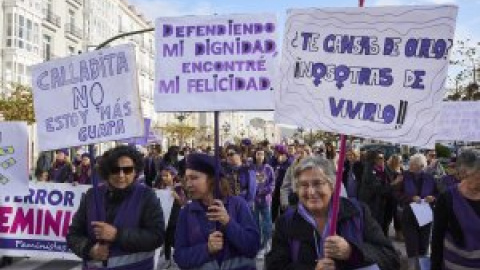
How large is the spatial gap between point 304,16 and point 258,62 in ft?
3.58

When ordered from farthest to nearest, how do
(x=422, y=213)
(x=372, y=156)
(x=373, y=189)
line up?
(x=372, y=156) → (x=373, y=189) → (x=422, y=213)

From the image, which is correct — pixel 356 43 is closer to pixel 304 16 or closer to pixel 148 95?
pixel 304 16

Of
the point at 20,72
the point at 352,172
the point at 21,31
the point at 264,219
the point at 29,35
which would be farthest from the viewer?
the point at 29,35

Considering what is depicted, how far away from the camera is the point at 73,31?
180 ft

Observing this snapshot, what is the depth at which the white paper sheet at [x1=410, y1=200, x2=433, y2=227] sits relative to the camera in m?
7.93

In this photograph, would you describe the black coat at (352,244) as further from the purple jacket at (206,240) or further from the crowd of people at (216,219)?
the purple jacket at (206,240)

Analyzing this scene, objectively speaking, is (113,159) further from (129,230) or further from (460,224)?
(460,224)

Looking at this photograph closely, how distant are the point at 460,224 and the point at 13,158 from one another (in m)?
5.81

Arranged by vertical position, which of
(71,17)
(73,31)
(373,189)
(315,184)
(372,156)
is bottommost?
(373,189)

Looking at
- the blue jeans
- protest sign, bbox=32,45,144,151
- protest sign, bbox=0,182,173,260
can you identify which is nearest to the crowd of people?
protest sign, bbox=32,45,144,151

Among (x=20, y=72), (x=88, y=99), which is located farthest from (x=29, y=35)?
(x=88, y=99)

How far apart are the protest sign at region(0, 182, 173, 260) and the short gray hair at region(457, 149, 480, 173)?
594 cm

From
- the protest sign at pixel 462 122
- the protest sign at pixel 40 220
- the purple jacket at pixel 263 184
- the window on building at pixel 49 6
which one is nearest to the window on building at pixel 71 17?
the window on building at pixel 49 6

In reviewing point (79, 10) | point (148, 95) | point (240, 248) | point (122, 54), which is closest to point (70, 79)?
point (122, 54)
